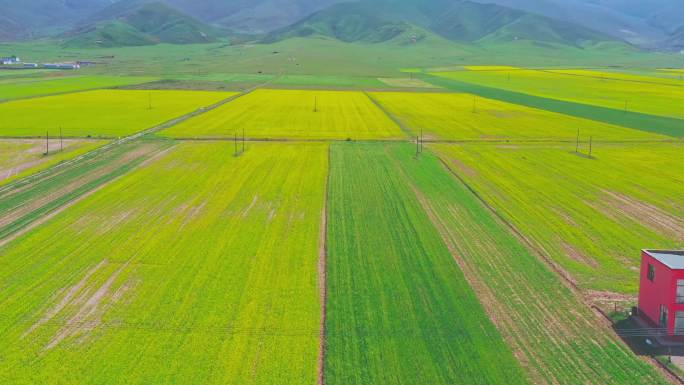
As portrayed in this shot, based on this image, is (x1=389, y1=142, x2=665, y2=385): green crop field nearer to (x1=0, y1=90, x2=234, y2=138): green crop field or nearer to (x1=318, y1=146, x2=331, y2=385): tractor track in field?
(x1=318, y1=146, x2=331, y2=385): tractor track in field

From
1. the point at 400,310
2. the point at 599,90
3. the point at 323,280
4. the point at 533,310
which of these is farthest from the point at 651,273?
the point at 599,90

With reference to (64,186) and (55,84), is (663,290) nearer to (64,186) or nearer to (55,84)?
(64,186)

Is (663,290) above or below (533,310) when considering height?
above

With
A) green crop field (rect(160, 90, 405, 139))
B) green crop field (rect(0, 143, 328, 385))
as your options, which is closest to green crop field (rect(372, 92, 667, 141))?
green crop field (rect(160, 90, 405, 139))

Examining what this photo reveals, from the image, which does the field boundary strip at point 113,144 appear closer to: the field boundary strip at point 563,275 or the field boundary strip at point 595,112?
the field boundary strip at point 563,275

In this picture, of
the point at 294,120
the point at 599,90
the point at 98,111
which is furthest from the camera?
the point at 599,90

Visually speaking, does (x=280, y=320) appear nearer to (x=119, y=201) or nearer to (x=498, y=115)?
(x=119, y=201)

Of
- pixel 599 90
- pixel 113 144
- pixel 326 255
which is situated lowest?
pixel 326 255
